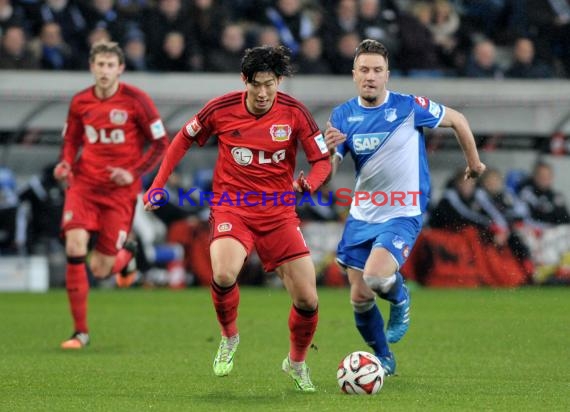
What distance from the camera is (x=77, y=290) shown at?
1137 cm

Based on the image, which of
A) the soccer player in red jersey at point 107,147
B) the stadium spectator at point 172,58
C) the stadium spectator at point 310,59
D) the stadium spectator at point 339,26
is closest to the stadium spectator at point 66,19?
the stadium spectator at point 172,58

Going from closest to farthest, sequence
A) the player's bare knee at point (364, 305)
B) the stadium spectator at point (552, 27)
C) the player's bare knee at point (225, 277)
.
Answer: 1. the player's bare knee at point (225, 277)
2. the player's bare knee at point (364, 305)
3. the stadium spectator at point (552, 27)

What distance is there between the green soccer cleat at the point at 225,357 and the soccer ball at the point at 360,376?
720 mm

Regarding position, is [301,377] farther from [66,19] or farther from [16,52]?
[66,19]

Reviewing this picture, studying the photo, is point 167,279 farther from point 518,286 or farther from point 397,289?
point 397,289

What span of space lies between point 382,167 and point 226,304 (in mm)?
1740

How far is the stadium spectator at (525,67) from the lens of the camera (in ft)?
65.5

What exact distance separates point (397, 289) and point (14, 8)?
1159 centimetres

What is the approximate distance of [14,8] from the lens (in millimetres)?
19156

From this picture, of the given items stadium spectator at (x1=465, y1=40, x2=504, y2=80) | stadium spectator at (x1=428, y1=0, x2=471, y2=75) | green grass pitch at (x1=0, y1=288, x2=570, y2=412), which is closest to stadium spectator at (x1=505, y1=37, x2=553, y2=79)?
stadium spectator at (x1=465, y1=40, x2=504, y2=80)

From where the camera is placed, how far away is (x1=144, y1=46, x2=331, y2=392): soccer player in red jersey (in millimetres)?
8375

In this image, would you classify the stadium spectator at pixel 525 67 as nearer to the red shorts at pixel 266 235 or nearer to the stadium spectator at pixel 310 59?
the stadium spectator at pixel 310 59

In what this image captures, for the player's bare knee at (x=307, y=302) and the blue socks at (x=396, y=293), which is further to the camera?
the blue socks at (x=396, y=293)

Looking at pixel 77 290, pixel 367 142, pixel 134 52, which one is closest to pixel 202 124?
pixel 367 142
